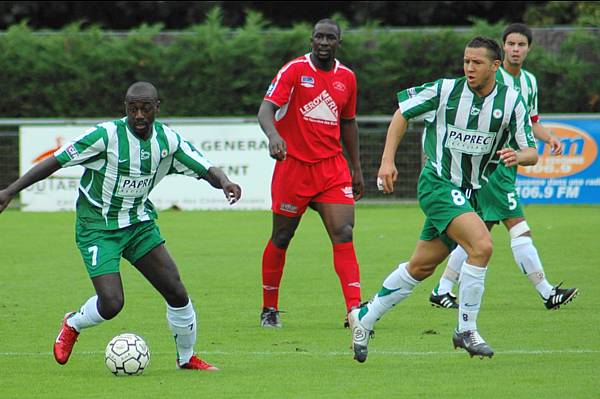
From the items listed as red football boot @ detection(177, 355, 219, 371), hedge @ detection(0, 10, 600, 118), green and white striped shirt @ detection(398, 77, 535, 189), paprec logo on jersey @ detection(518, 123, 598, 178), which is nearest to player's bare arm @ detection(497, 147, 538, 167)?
green and white striped shirt @ detection(398, 77, 535, 189)

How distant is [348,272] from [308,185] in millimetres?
810

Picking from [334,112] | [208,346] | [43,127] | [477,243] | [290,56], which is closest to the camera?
[477,243]

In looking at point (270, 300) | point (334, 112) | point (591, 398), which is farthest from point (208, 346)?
point (591, 398)

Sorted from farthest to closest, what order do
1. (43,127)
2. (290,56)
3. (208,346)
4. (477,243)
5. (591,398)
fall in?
(290,56), (43,127), (208,346), (477,243), (591,398)

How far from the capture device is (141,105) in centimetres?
798

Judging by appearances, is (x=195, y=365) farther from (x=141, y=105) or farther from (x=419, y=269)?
(x=141, y=105)

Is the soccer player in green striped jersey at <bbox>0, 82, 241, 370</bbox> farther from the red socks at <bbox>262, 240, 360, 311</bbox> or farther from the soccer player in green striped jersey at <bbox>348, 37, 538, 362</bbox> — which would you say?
the red socks at <bbox>262, 240, 360, 311</bbox>

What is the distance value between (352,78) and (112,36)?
1543 cm

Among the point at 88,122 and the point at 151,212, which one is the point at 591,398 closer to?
the point at 151,212

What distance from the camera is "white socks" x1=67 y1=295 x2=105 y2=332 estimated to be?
8141 millimetres

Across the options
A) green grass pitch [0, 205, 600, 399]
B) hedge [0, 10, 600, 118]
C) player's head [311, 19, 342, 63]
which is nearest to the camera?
green grass pitch [0, 205, 600, 399]

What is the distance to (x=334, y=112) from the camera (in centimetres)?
1002

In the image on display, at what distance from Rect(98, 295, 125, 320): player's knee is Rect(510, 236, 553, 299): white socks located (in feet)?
13.3

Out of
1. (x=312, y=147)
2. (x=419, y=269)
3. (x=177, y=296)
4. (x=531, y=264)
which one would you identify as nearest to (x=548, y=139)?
(x=531, y=264)
